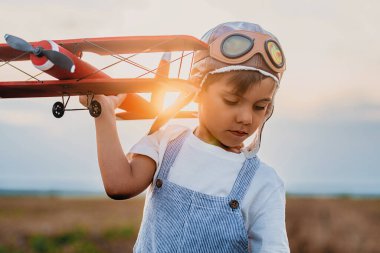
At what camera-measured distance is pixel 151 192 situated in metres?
3.54

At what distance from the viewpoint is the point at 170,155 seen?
3.51 meters

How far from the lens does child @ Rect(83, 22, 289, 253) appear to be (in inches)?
127

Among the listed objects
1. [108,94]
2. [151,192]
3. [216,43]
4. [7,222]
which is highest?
[216,43]

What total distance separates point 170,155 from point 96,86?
686 millimetres


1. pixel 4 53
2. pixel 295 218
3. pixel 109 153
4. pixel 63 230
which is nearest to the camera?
pixel 109 153

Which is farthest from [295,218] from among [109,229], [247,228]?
[247,228]

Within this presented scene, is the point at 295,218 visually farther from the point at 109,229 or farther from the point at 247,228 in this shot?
the point at 247,228

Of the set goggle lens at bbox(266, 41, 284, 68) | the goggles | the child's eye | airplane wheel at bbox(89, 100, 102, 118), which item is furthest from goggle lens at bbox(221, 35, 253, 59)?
airplane wheel at bbox(89, 100, 102, 118)

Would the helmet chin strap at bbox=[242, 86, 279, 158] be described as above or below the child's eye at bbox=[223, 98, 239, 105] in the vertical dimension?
below

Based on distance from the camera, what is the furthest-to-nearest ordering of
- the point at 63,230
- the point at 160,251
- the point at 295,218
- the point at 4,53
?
the point at 63,230 → the point at 295,218 → the point at 4,53 → the point at 160,251

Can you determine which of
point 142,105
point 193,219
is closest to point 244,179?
point 193,219

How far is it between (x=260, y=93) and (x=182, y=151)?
0.68m

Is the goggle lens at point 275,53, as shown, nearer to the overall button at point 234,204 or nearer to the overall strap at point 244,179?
the overall strap at point 244,179

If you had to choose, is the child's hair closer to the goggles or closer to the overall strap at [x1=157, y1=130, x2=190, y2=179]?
the goggles
